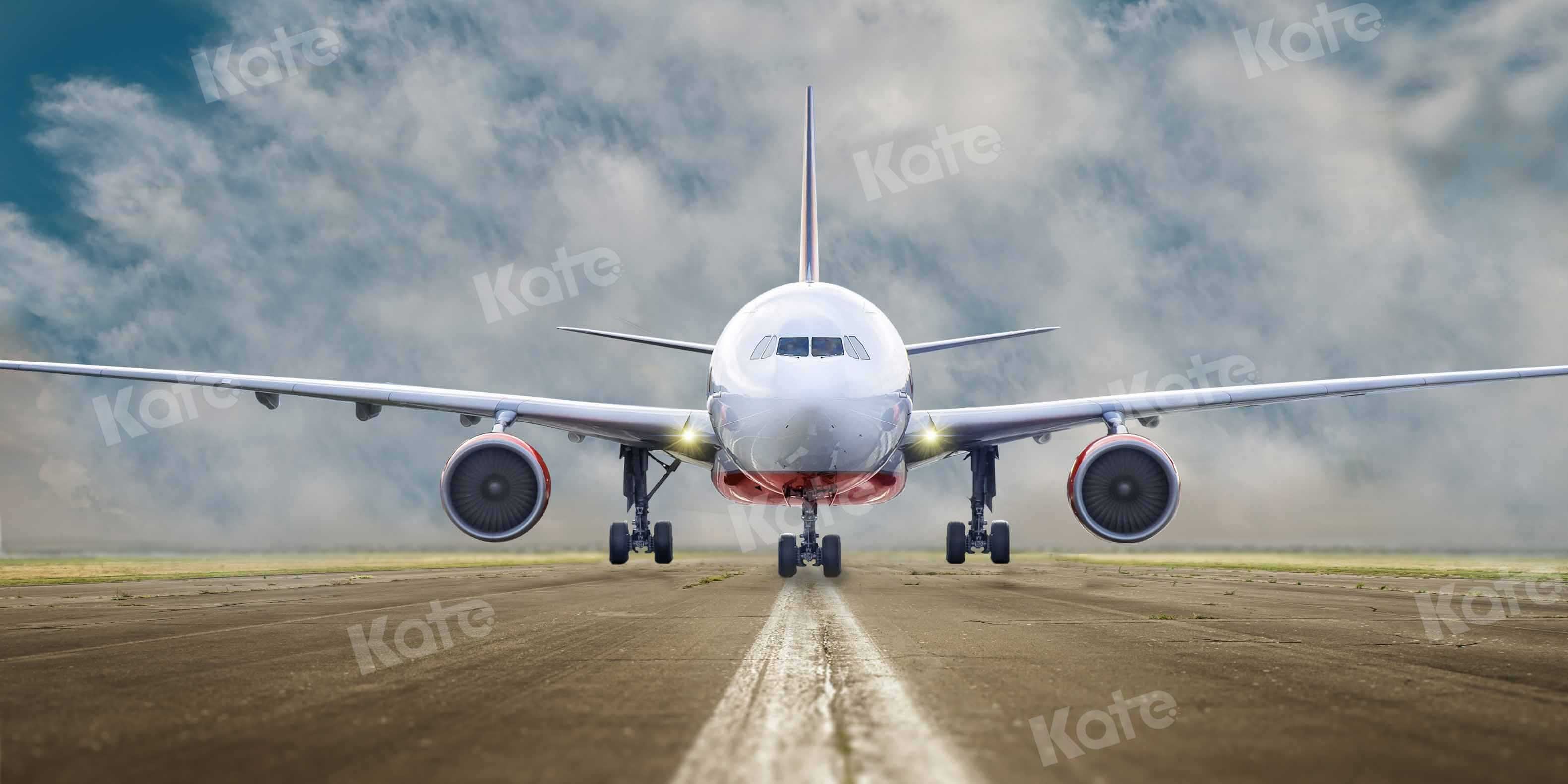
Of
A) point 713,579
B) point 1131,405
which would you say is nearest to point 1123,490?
point 1131,405

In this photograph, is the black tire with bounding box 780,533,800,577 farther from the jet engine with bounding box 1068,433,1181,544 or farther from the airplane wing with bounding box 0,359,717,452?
the jet engine with bounding box 1068,433,1181,544

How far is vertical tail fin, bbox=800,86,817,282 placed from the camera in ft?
81.2

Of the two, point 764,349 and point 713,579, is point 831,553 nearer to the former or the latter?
point 713,579

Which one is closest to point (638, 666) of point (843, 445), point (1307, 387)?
point (843, 445)

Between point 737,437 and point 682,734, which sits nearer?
point 682,734

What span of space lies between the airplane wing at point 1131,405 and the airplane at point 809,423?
3cm

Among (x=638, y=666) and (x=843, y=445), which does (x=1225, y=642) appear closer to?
(x=638, y=666)

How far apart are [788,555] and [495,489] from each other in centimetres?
523

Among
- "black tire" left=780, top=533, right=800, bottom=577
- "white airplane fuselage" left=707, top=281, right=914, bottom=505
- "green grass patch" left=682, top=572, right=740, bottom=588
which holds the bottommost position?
"green grass patch" left=682, top=572, right=740, bottom=588

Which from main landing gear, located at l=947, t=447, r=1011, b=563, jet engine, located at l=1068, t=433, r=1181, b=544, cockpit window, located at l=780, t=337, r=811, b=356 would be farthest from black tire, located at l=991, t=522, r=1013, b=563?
→ cockpit window, located at l=780, t=337, r=811, b=356

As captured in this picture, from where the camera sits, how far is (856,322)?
49.9 feet

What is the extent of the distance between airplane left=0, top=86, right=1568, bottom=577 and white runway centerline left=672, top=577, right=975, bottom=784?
7436 mm

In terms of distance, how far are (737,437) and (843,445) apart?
1694 mm

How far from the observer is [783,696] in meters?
4.94
